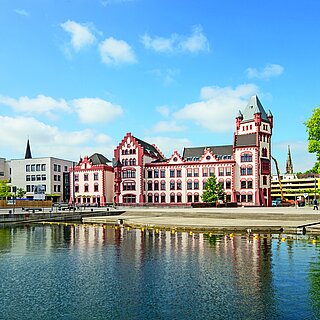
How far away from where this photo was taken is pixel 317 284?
21.1m

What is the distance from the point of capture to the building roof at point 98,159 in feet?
381

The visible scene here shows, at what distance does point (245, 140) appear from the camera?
10100cm

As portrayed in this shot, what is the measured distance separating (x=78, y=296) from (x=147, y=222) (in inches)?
1343

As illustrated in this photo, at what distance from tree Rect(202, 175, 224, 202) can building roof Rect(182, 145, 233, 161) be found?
10420 mm

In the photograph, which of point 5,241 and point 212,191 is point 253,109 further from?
point 5,241

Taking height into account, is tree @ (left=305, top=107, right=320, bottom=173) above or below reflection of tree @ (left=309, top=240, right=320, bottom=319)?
above

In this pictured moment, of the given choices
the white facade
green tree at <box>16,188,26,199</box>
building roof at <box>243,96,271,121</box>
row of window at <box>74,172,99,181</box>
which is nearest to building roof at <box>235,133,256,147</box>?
building roof at <box>243,96,271,121</box>

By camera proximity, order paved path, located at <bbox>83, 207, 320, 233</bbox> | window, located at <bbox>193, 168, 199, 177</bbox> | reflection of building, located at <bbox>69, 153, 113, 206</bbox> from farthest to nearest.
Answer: reflection of building, located at <bbox>69, 153, 113, 206</bbox>
window, located at <bbox>193, 168, 199, 177</bbox>
paved path, located at <bbox>83, 207, 320, 233</bbox>

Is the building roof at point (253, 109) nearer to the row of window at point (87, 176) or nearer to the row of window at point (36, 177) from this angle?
the row of window at point (87, 176)

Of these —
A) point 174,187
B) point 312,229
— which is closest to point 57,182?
point 174,187

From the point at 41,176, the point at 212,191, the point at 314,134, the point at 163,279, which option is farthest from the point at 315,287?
the point at 41,176

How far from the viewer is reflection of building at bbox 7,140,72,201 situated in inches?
4993

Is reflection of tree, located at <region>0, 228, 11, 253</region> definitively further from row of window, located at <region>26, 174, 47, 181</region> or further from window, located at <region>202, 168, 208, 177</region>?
row of window, located at <region>26, 174, 47, 181</region>

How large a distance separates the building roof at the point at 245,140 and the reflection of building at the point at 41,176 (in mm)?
60870
